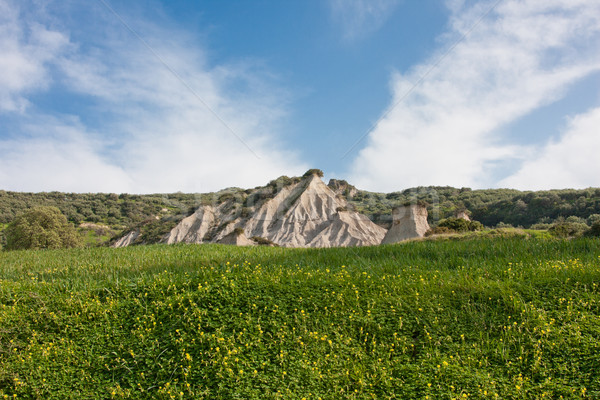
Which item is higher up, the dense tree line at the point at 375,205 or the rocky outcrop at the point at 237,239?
the dense tree line at the point at 375,205

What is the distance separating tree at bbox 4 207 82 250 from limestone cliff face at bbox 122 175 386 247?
14.7m

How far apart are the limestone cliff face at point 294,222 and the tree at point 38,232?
1472cm

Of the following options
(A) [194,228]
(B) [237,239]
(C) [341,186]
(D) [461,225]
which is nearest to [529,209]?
(D) [461,225]

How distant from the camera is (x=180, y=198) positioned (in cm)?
12288

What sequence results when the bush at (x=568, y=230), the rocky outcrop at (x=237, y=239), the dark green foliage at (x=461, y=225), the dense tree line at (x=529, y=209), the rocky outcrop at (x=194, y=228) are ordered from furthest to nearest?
1. the rocky outcrop at (x=194, y=228)
2. the dense tree line at (x=529, y=209)
3. the rocky outcrop at (x=237, y=239)
4. the dark green foliage at (x=461, y=225)
5. the bush at (x=568, y=230)

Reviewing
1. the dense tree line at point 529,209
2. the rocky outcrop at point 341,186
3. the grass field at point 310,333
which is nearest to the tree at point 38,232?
the grass field at point 310,333

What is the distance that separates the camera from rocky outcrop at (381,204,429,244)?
42.7 m

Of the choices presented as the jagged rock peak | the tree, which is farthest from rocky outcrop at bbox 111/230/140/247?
the tree

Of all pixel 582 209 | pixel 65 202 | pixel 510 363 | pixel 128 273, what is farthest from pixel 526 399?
pixel 65 202

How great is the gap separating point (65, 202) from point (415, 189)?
101 meters

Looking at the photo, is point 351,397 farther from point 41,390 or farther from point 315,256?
point 315,256

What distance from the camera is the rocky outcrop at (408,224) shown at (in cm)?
4272

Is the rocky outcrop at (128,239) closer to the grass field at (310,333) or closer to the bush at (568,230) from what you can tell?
the grass field at (310,333)

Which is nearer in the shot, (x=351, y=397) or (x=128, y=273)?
(x=351, y=397)
